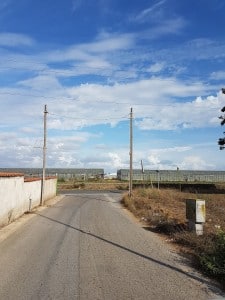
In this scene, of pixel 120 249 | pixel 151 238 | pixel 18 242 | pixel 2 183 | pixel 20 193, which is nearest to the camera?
pixel 120 249

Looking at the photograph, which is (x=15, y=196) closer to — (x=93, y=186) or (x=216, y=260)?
(x=216, y=260)

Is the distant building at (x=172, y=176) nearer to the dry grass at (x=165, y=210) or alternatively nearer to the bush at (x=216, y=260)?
the dry grass at (x=165, y=210)

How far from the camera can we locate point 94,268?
1035cm

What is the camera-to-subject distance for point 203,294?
8.16 meters

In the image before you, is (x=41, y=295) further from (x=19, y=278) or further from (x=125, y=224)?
(x=125, y=224)

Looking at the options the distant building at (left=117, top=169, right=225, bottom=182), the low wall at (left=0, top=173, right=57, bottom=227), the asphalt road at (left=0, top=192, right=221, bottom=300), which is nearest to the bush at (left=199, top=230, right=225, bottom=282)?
the asphalt road at (left=0, top=192, right=221, bottom=300)

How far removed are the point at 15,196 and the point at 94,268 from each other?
1193 cm

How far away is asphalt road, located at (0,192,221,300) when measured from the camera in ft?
27.1

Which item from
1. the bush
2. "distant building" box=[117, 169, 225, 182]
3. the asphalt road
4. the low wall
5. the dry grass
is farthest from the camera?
"distant building" box=[117, 169, 225, 182]

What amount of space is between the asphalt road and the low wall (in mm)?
2256

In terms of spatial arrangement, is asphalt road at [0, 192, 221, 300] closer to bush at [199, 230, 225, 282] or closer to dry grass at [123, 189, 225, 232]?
bush at [199, 230, 225, 282]

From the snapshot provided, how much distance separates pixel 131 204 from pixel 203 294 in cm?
2314

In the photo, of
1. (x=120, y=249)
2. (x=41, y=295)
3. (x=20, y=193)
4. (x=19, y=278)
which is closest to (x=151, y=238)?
(x=120, y=249)

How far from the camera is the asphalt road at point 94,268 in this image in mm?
8250
